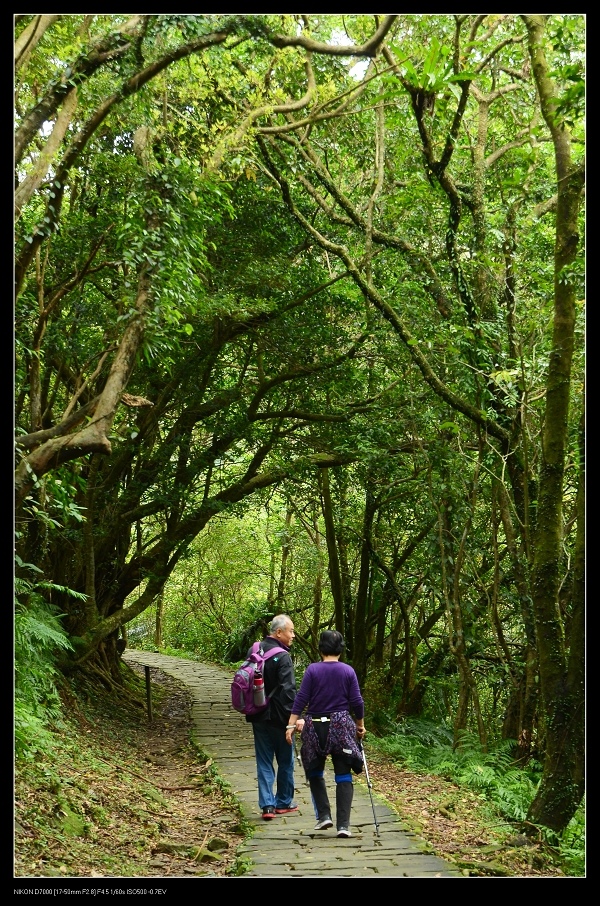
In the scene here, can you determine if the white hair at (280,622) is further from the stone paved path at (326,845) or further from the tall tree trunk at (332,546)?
the tall tree trunk at (332,546)

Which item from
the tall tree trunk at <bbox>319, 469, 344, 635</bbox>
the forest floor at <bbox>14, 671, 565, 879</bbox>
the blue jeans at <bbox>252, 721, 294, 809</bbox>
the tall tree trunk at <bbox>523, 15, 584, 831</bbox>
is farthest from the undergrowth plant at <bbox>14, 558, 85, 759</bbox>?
the tall tree trunk at <bbox>319, 469, 344, 635</bbox>

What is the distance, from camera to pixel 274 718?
6973 mm

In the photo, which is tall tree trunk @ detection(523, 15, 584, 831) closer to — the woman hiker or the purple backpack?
the woman hiker

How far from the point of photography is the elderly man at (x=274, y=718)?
6.95 meters

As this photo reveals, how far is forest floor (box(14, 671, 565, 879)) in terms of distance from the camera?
5711 millimetres

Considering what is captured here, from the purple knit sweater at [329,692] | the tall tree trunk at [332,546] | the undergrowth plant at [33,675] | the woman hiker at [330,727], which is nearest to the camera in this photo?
the woman hiker at [330,727]

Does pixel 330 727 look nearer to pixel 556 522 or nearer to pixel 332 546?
pixel 556 522

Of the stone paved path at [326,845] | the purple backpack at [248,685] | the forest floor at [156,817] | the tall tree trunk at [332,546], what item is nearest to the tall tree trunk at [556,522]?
the forest floor at [156,817]

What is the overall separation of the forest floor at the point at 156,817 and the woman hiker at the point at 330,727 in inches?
30.1

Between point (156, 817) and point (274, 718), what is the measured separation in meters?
1.65

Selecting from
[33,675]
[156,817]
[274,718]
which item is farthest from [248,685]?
[33,675]

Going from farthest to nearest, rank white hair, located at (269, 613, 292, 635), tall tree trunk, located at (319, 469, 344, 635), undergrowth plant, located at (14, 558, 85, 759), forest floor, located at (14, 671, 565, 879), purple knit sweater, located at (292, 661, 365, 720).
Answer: tall tree trunk, located at (319, 469, 344, 635), undergrowth plant, located at (14, 558, 85, 759), white hair, located at (269, 613, 292, 635), purple knit sweater, located at (292, 661, 365, 720), forest floor, located at (14, 671, 565, 879)

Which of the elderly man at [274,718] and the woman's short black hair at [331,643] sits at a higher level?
the woman's short black hair at [331,643]

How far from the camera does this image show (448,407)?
10.6 metres
